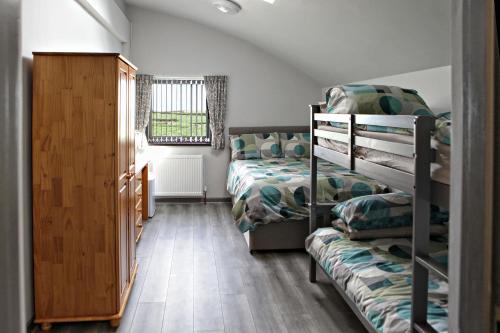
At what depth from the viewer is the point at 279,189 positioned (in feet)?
13.8

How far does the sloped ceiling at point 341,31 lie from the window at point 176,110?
0.91 metres

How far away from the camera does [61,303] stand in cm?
275

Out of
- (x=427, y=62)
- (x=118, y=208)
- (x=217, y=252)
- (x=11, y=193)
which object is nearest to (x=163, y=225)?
(x=217, y=252)

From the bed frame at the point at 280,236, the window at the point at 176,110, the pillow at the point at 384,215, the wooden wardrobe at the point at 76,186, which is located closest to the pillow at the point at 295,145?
A: the window at the point at 176,110

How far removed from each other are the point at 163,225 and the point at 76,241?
2629mm

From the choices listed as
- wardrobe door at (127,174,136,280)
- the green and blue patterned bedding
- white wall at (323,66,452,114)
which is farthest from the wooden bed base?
white wall at (323,66,452,114)

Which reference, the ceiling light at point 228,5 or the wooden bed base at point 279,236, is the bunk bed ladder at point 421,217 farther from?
the ceiling light at point 228,5

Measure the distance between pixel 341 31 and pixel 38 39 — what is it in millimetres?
2355

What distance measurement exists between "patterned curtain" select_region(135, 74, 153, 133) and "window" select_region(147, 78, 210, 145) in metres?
0.19

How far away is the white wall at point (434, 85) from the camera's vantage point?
3381 mm

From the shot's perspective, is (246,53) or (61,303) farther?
(246,53)

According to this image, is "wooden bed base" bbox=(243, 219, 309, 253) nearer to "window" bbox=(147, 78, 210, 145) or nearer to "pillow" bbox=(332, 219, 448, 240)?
"pillow" bbox=(332, 219, 448, 240)

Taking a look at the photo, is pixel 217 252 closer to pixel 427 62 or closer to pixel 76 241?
pixel 76 241

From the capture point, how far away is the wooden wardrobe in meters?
2.68
